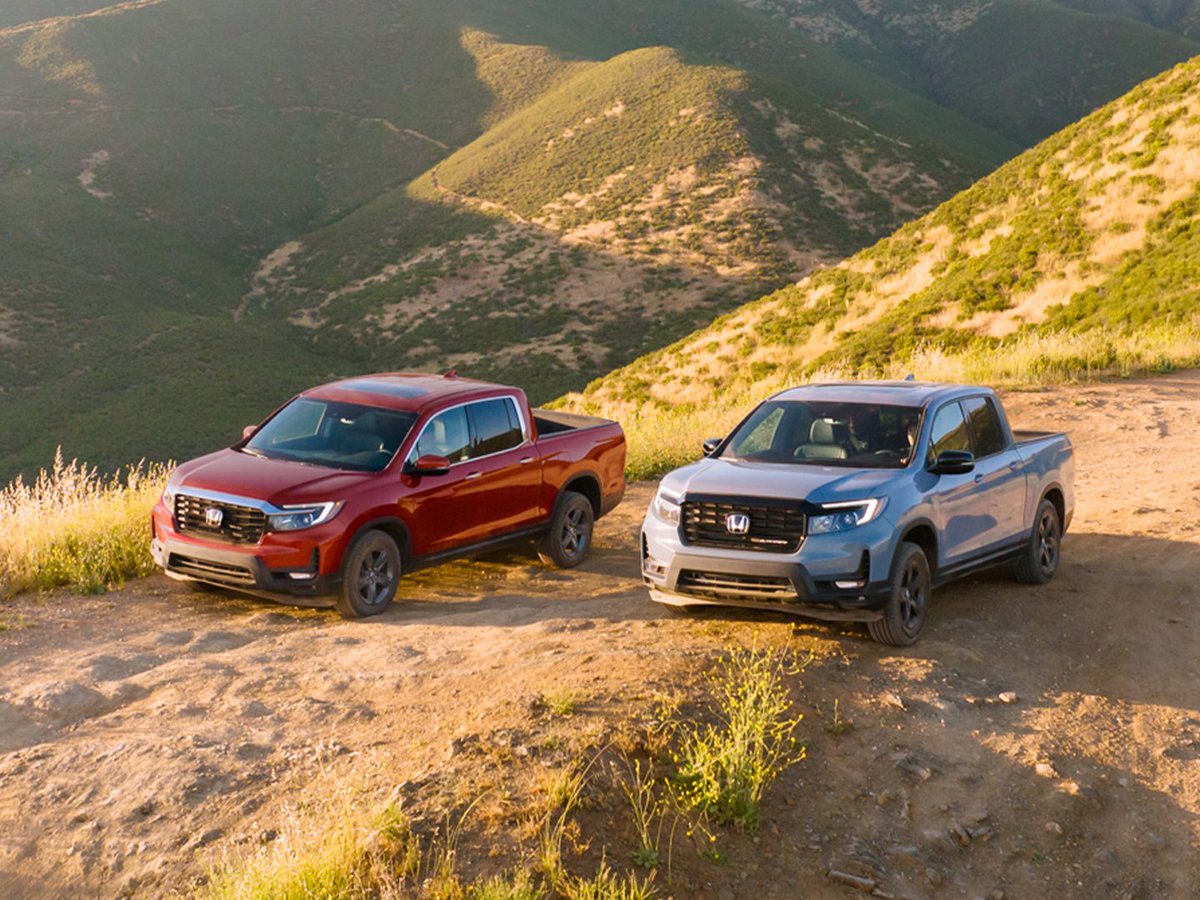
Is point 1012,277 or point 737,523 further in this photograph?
point 1012,277

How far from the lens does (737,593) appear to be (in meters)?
8.34

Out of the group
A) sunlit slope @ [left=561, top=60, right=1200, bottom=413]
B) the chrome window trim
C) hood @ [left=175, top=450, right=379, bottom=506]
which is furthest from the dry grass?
sunlit slope @ [left=561, top=60, right=1200, bottom=413]

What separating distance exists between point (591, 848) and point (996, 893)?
6.26ft

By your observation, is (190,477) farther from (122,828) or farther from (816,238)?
(816,238)

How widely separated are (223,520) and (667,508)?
11.7ft

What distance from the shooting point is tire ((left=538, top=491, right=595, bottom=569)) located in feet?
39.4

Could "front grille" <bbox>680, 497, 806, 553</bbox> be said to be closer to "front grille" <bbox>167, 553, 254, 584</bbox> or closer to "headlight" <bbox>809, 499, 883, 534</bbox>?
"headlight" <bbox>809, 499, 883, 534</bbox>

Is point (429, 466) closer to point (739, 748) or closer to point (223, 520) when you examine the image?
point (223, 520)

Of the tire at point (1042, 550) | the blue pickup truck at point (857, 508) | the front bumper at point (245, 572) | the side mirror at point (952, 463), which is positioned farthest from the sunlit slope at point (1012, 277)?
the front bumper at point (245, 572)

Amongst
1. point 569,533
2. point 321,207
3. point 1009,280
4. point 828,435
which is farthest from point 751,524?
point 321,207

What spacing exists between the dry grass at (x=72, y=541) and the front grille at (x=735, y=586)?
17.5 ft

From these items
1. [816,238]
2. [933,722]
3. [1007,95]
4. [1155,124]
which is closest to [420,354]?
[816,238]

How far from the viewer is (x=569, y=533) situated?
483 inches

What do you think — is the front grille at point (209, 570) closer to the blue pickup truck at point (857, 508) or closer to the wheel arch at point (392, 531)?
the wheel arch at point (392, 531)
